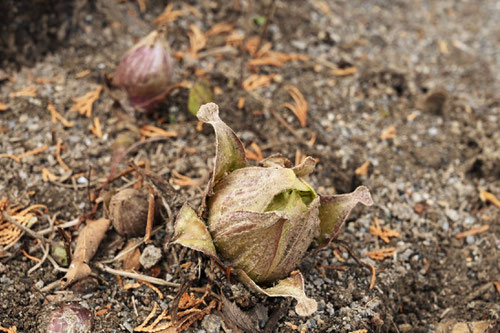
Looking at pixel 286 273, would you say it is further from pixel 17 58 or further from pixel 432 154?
pixel 17 58

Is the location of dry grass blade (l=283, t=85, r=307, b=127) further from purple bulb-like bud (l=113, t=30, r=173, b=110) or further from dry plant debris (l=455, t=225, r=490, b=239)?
dry plant debris (l=455, t=225, r=490, b=239)

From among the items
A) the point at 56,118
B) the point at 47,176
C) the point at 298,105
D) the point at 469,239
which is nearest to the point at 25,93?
the point at 56,118

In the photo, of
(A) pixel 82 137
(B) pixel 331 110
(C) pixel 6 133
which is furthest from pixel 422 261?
(C) pixel 6 133

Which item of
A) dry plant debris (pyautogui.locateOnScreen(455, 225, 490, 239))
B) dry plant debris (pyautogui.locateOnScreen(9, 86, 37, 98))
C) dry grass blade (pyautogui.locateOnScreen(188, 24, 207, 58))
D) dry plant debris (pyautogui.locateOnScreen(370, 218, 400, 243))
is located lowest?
dry plant debris (pyautogui.locateOnScreen(455, 225, 490, 239))

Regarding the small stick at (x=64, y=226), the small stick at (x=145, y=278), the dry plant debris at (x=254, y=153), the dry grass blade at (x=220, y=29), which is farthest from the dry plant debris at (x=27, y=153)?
the dry grass blade at (x=220, y=29)

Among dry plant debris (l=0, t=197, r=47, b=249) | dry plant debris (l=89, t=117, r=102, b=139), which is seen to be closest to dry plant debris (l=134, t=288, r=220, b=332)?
dry plant debris (l=0, t=197, r=47, b=249)

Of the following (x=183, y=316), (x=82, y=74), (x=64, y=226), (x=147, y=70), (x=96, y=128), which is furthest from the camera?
(x=82, y=74)

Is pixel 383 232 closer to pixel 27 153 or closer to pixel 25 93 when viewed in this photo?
pixel 27 153
